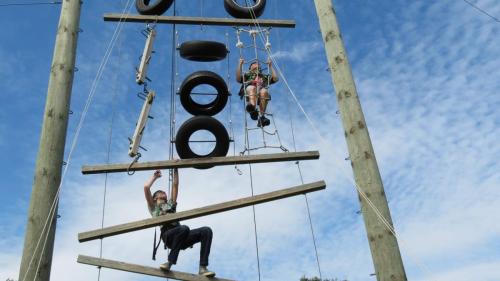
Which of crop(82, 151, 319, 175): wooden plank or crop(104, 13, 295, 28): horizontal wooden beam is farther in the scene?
crop(104, 13, 295, 28): horizontal wooden beam

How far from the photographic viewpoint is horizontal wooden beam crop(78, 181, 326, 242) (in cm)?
466

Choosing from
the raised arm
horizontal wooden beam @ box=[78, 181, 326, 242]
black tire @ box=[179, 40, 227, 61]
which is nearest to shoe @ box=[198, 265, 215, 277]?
horizontal wooden beam @ box=[78, 181, 326, 242]

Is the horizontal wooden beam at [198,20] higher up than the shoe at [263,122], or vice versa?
the horizontal wooden beam at [198,20]

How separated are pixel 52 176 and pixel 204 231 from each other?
1.64 meters

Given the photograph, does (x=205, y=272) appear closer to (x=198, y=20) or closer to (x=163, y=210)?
(x=163, y=210)

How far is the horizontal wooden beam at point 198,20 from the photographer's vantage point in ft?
20.2

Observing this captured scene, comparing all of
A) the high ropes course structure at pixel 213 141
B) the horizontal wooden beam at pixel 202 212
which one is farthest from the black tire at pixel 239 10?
the horizontal wooden beam at pixel 202 212

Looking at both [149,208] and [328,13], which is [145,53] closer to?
[149,208]

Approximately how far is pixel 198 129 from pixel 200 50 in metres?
1.13

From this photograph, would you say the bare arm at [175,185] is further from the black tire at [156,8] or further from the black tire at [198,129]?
the black tire at [156,8]

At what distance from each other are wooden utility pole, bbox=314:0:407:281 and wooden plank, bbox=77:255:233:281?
5.42 feet

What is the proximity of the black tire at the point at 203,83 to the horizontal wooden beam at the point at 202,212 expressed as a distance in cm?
131

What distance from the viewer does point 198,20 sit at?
6.35 meters

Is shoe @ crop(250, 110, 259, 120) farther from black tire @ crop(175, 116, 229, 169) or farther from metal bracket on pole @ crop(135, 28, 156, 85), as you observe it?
metal bracket on pole @ crop(135, 28, 156, 85)
